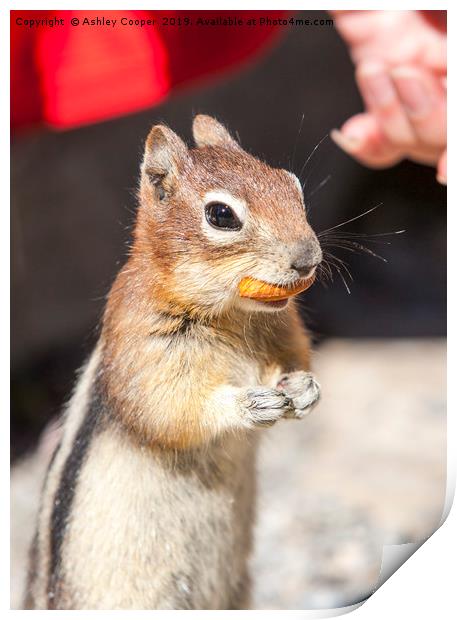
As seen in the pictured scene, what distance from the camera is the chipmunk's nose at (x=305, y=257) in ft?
3.09

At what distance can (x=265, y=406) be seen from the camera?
1.05 metres

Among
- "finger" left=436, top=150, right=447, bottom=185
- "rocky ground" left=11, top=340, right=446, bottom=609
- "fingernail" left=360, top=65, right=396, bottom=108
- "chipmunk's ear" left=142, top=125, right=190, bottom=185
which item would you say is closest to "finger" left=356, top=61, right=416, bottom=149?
"fingernail" left=360, top=65, right=396, bottom=108

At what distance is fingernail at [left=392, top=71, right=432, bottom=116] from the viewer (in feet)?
4.45

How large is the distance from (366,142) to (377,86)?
10cm

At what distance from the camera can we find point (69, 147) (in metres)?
2.07

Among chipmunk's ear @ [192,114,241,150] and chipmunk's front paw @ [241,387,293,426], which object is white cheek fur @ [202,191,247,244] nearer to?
chipmunk's ear @ [192,114,241,150]

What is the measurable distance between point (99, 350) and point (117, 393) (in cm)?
7

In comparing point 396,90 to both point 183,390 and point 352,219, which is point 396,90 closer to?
point 352,219

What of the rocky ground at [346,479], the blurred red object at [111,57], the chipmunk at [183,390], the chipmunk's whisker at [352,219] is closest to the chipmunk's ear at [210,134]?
the chipmunk at [183,390]

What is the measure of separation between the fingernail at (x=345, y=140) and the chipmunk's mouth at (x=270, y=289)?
40cm

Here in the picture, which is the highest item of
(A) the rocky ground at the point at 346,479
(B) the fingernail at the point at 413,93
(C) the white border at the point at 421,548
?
(B) the fingernail at the point at 413,93

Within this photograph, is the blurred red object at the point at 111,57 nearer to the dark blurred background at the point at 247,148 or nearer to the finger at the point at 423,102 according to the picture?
the dark blurred background at the point at 247,148

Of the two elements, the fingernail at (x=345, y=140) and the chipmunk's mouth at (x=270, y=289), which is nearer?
the chipmunk's mouth at (x=270, y=289)

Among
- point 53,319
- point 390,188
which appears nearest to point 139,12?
point 390,188
